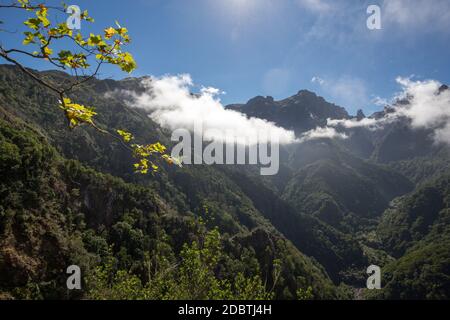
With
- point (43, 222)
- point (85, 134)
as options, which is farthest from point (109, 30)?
point (85, 134)

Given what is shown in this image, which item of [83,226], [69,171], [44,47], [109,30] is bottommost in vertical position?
[83,226]

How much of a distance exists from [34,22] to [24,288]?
4852cm

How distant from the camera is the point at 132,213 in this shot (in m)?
85.4

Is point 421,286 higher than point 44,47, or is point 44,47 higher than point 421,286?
point 44,47

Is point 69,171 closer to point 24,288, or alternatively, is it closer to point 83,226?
point 83,226

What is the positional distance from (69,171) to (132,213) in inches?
696

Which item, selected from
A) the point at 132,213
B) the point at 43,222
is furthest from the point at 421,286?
the point at 43,222

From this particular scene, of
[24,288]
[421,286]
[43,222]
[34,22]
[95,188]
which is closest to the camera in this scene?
[34,22]

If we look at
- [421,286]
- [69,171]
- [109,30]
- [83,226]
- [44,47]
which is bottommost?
[421,286]
